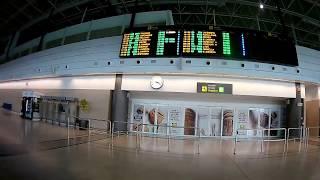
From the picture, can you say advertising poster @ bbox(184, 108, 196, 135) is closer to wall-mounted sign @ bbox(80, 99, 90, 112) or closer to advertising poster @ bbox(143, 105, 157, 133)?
advertising poster @ bbox(143, 105, 157, 133)

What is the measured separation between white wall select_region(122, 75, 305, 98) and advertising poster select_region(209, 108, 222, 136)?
159cm

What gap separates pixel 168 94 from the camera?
1362 centimetres

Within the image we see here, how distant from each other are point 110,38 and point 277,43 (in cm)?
860

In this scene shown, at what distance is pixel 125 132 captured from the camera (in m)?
13.0

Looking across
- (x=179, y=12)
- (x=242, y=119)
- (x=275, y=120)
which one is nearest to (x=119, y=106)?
(x=242, y=119)

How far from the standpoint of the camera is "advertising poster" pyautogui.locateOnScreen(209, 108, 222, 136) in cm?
1373

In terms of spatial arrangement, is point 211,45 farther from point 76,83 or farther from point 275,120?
point 76,83

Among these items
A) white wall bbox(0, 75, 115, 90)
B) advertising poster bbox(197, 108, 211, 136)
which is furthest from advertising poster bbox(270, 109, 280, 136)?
white wall bbox(0, 75, 115, 90)

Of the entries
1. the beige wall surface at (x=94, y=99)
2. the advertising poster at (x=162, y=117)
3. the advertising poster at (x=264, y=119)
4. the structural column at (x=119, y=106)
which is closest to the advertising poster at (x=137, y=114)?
the structural column at (x=119, y=106)

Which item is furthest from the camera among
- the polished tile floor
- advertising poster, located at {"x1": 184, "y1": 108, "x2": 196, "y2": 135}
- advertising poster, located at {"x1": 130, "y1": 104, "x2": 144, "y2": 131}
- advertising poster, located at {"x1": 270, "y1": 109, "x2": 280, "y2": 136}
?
advertising poster, located at {"x1": 270, "y1": 109, "x2": 280, "y2": 136}

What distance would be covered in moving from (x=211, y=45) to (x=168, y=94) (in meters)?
3.85

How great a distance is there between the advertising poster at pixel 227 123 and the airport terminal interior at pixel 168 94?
0.18ft

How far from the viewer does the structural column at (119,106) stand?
13.2 m

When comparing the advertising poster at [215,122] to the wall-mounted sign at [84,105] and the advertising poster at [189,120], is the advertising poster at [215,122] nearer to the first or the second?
the advertising poster at [189,120]
